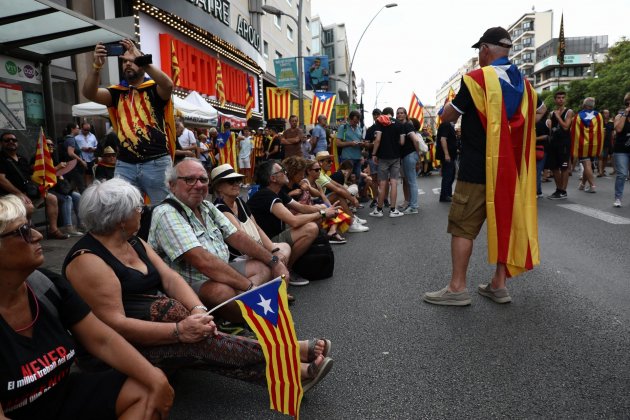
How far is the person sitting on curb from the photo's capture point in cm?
484

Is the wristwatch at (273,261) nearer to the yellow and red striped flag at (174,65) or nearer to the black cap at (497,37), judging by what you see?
the black cap at (497,37)

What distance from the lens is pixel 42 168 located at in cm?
676

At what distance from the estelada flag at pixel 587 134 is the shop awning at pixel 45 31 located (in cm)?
958

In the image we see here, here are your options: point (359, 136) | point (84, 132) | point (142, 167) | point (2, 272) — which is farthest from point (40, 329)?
point (84, 132)

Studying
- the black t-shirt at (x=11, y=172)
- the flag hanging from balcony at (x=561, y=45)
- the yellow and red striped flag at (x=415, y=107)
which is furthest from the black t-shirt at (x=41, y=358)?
the flag hanging from balcony at (x=561, y=45)

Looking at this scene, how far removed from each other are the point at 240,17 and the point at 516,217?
23.8m

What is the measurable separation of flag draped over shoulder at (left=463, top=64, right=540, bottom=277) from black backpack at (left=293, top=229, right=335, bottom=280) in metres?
1.76

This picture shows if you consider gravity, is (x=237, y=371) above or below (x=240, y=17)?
below

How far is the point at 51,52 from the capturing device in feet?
27.2

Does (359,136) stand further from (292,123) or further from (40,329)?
(40,329)

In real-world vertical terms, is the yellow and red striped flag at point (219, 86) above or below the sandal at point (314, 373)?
above

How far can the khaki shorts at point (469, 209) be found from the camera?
373cm

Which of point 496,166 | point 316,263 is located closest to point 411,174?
point 316,263

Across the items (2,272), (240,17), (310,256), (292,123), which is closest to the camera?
(2,272)
